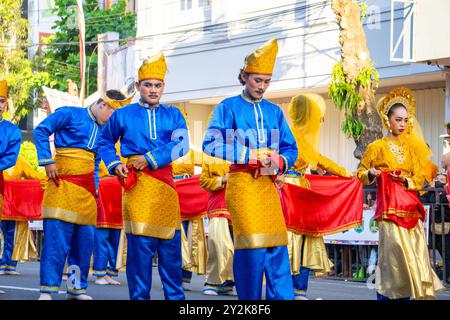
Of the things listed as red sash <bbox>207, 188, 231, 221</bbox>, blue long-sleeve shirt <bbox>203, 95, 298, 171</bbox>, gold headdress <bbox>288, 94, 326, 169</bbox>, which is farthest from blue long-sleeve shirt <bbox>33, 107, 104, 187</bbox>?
blue long-sleeve shirt <bbox>203, 95, 298, 171</bbox>

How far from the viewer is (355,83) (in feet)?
56.8

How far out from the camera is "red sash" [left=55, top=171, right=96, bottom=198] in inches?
387

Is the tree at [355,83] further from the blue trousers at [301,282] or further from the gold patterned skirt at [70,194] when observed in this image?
the gold patterned skirt at [70,194]

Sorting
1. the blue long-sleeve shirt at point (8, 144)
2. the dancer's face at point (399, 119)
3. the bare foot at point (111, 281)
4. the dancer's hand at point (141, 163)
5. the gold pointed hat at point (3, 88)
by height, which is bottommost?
the bare foot at point (111, 281)

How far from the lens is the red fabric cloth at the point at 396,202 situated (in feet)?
31.1

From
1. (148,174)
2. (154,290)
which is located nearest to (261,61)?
(148,174)

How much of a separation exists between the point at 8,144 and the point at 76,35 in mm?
23119

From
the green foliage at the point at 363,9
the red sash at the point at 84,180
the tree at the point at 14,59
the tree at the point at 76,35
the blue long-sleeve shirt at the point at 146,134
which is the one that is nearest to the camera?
the blue long-sleeve shirt at the point at 146,134

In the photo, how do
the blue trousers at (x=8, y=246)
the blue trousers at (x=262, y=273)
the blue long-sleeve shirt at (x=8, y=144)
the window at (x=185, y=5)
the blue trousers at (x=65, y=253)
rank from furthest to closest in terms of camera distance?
1. the window at (x=185, y=5)
2. the blue trousers at (x=8, y=246)
3. the blue long-sleeve shirt at (x=8, y=144)
4. the blue trousers at (x=65, y=253)
5. the blue trousers at (x=262, y=273)

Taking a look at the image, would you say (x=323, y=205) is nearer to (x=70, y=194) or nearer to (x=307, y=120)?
(x=307, y=120)

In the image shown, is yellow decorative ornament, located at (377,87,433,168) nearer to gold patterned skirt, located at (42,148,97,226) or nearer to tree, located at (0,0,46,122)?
gold patterned skirt, located at (42,148,97,226)

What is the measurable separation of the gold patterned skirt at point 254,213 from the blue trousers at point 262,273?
0.06 meters

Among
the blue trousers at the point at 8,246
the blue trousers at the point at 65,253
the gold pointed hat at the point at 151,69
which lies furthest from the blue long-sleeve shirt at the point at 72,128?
the blue trousers at the point at 8,246

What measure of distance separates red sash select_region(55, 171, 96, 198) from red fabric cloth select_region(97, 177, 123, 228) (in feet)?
10.1
